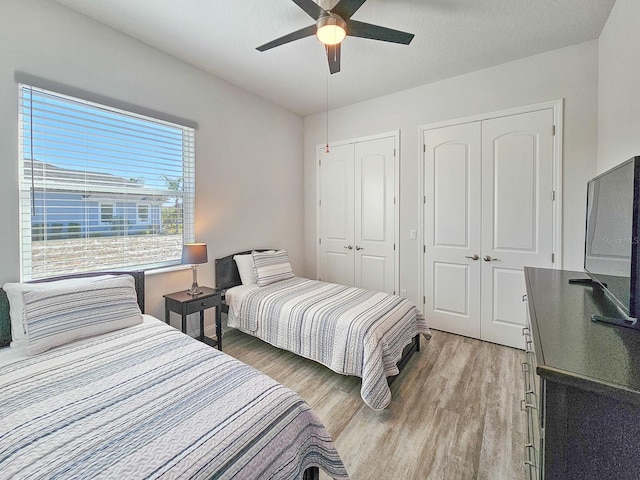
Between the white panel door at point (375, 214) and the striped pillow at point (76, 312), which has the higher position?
the white panel door at point (375, 214)

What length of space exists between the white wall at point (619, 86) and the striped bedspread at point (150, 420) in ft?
8.02

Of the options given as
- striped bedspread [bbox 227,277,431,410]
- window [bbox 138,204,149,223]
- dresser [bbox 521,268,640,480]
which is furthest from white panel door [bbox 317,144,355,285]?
dresser [bbox 521,268,640,480]

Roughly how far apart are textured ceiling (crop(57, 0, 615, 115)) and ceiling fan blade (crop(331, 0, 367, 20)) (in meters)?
0.45

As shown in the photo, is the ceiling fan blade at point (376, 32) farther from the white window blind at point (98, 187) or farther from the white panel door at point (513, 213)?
the white window blind at point (98, 187)

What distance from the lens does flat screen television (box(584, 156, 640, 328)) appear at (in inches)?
40.4

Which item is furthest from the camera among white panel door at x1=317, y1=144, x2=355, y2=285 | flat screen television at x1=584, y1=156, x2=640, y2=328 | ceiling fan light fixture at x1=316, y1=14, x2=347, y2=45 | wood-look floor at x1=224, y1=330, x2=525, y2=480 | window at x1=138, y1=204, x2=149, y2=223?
white panel door at x1=317, y1=144, x2=355, y2=285

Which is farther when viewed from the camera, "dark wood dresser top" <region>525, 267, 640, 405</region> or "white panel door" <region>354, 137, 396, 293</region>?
"white panel door" <region>354, 137, 396, 293</region>

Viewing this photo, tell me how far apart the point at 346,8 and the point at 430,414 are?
269cm

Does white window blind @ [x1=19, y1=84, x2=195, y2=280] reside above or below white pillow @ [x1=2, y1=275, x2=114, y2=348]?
above

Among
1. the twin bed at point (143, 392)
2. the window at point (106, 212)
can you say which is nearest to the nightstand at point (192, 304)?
the twin bed at point (143, 392)

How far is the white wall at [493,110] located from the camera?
8.39 feet

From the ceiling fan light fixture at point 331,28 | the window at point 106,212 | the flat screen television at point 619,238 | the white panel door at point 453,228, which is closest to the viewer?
the flat screen television at point 619,238

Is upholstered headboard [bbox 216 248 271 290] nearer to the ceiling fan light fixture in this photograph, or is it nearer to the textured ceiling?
the textured ceiling

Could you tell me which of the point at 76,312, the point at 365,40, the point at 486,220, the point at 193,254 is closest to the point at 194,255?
the point at 193,254
